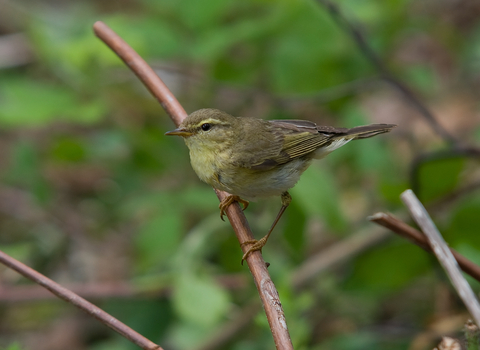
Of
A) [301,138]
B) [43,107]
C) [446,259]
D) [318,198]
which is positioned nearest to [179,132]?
[301,138]

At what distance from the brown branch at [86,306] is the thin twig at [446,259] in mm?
1182

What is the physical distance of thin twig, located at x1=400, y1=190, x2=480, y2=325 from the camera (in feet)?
7.01

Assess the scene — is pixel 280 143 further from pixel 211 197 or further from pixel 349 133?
pixel 211 197

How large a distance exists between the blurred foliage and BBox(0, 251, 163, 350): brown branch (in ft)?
4.35

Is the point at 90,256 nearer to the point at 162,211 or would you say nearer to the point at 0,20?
the point at 162,211

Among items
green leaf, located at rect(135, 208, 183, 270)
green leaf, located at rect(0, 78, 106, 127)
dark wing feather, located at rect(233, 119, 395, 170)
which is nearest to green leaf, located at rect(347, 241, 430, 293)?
dark wing feather, located at rect(233, 119, 395, 170)

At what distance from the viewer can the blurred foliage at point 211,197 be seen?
4.36 metres

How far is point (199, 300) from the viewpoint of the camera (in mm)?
3855

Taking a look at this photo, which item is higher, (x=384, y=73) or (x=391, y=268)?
(x=384, y=73)

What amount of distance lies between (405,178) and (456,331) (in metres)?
1.51

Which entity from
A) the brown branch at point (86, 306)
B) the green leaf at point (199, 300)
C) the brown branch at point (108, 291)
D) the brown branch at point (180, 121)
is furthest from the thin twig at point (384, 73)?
the brown branch at point (86, 306)

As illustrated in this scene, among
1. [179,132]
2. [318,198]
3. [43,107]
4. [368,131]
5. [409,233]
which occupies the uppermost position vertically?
[43,107]

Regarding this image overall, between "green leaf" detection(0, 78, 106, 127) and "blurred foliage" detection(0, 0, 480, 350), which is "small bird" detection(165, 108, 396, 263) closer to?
"blurred foliage" detection(0, 0, 480, 350)

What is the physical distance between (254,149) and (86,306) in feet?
6.11
